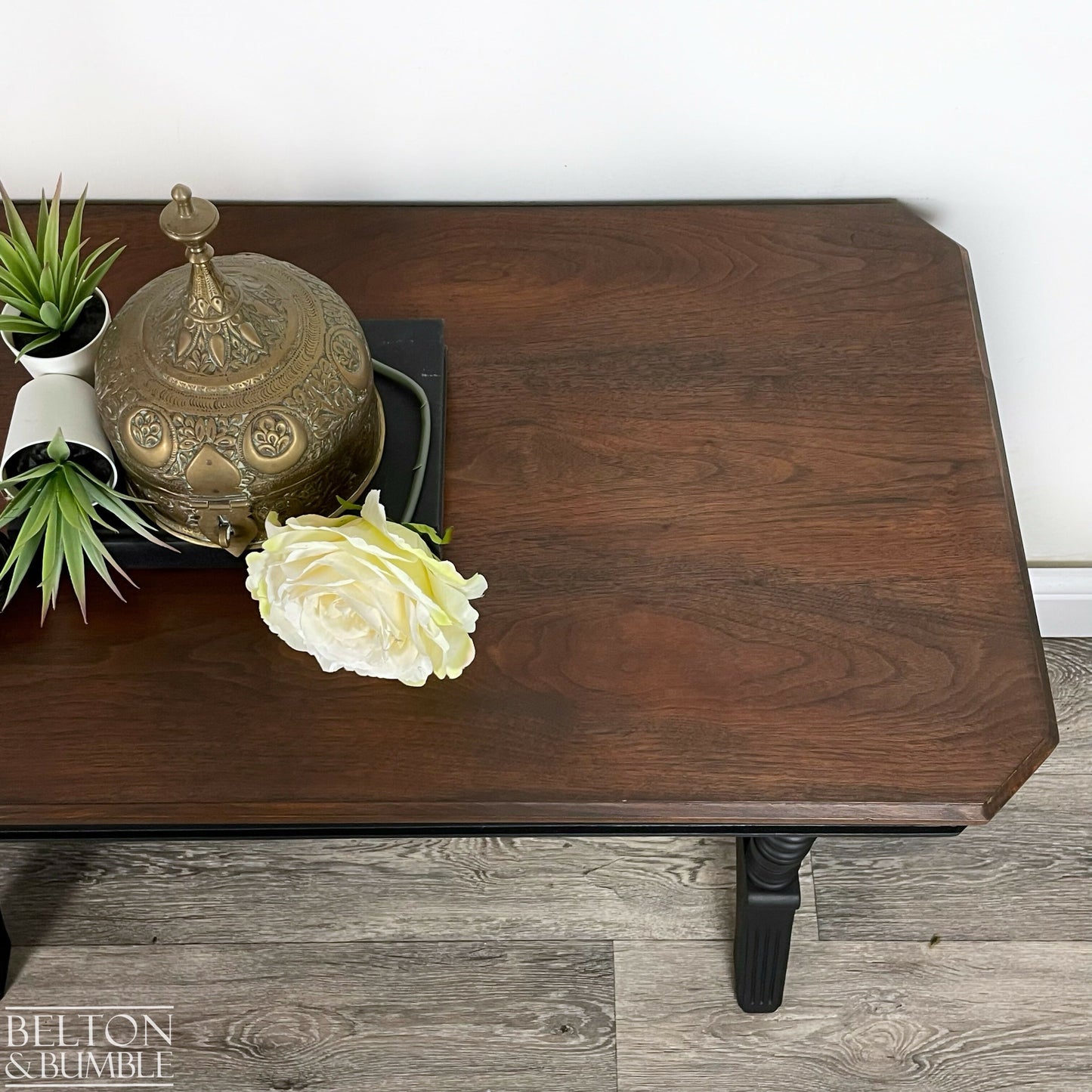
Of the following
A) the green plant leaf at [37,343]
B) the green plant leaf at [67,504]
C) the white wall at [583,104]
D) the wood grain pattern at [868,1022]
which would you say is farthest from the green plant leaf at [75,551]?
the wood grain pattern at [868,1022]

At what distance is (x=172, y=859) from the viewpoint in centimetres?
101

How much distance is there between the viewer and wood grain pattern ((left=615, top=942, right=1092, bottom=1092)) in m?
0.93

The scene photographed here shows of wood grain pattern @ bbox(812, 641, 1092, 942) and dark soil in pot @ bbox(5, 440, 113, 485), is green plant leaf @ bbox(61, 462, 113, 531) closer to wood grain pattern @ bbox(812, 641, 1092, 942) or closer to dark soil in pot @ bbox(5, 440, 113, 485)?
dark soil in pot @ bbox(5, 440, 113, 485)

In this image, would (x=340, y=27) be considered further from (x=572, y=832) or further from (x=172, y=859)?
(x=172, y=859)

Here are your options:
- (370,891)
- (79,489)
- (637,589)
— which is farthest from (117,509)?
(370,891)

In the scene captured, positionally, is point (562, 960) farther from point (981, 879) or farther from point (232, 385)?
point (232, 385)

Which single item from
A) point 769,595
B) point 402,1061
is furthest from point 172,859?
point 769,595

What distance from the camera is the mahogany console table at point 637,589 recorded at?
0.57 meters

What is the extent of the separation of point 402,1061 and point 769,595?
579 mm

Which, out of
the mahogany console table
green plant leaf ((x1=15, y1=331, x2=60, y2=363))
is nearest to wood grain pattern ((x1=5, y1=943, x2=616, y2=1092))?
the mahogany console table

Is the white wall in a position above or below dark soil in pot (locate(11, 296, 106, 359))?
above

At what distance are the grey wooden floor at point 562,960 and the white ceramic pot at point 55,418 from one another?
0.55 metres

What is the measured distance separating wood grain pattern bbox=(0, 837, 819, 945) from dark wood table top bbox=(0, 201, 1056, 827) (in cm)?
43

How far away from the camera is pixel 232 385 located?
20.8 inches
